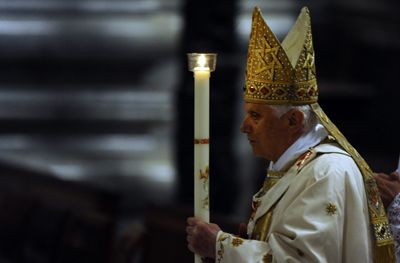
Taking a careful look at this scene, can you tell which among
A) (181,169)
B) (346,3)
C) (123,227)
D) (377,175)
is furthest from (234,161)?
(377,175)

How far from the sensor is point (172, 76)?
4.55 metres

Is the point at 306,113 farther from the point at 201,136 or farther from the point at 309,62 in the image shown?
the point at 201,136

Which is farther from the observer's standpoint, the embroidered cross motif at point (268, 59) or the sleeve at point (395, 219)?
the sleeve at point (395, 219)

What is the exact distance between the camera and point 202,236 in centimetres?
216

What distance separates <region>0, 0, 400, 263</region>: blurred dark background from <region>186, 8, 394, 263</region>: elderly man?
64.8 inches

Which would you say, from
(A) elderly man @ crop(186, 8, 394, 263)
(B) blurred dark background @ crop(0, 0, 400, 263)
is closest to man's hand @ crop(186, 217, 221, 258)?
(A) elderly man @ crop(186, 8, 394, 263)

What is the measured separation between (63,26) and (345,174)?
110 inches

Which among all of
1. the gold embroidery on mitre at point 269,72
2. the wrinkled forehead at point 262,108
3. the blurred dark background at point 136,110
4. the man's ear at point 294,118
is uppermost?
the gold embroidery on mitre at point 269,72

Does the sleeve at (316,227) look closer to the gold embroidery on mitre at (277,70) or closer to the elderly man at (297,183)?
the elderly man at (297,183)

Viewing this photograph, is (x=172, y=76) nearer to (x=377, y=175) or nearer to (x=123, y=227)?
(x=123, y=227)

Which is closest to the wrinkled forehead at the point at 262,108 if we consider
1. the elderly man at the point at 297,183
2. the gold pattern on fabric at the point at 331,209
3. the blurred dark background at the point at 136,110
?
the elderly man at the point at 297,183

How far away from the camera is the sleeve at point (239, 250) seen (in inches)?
82.7

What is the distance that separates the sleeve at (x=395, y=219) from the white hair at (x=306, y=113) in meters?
0.29

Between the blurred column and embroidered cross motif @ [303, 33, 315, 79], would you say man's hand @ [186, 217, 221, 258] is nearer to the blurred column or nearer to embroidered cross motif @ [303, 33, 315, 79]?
embroidered cross motif @ [303, 33, 315, 79]
